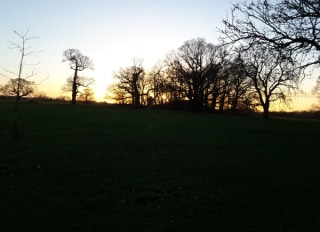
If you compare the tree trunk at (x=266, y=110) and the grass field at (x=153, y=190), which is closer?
the grass field at (x=153, y=190)

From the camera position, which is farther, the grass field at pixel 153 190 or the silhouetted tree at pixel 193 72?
the silhouetted tree at pixel 193 72

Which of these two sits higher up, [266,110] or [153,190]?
[266,110]

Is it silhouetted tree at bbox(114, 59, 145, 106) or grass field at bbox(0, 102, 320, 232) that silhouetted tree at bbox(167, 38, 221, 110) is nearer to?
silhouetted tree at bbox(114, 59, 145, 106)

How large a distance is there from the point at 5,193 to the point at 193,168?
7.75m

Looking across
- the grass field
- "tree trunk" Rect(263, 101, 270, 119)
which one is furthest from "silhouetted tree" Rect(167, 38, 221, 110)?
the grass field

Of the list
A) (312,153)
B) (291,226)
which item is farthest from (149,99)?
(291,226)

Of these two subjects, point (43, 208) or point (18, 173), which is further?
point (18, 173)

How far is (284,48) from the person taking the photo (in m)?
15.2

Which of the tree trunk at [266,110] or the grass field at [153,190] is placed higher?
the tree trunk at [266,110]

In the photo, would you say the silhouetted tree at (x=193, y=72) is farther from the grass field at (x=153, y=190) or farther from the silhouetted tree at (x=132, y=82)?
the grass field at (x=153, y=190)

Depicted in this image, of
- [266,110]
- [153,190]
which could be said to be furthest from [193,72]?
[153,190]

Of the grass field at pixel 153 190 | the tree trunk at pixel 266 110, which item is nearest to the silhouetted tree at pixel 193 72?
the tree trunk at pixel 266 110

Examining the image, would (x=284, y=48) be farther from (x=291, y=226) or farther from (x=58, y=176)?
(x=58, y=176)

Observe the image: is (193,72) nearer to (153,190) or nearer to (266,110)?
(266,110)
